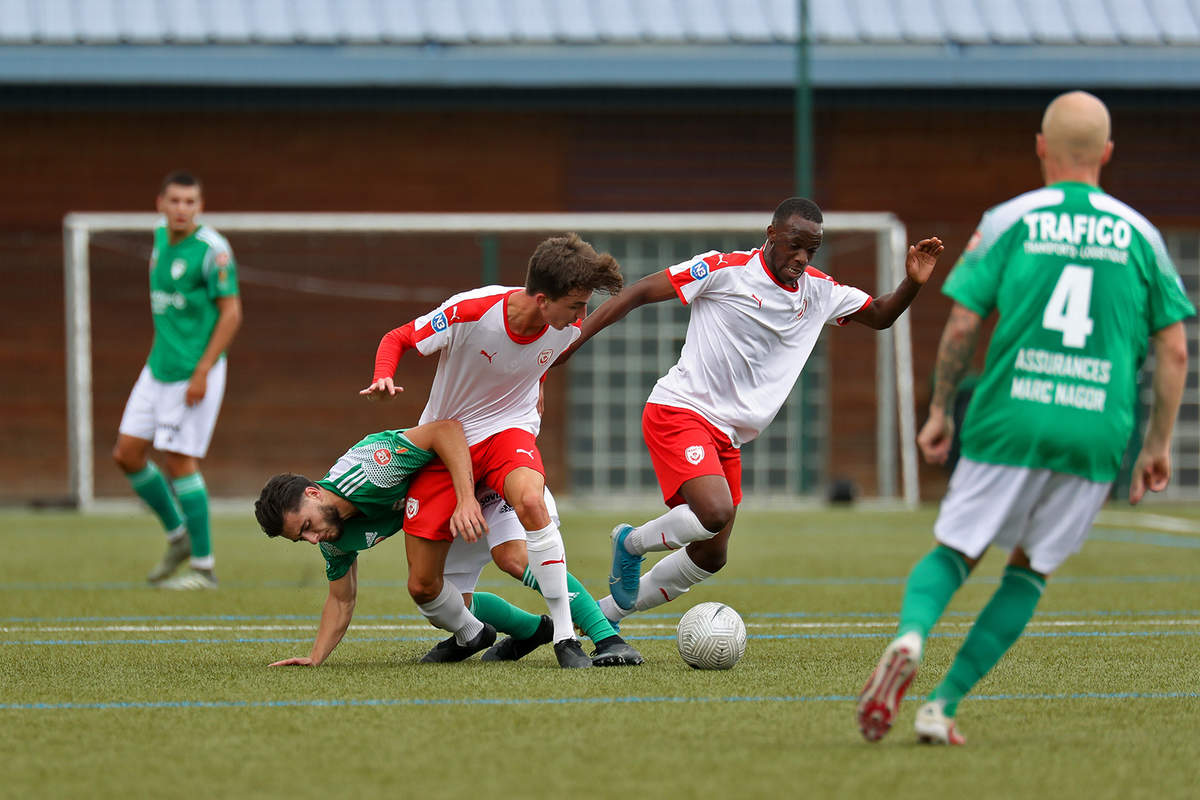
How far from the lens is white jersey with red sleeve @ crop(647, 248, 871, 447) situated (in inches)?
254

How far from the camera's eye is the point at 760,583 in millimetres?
8844

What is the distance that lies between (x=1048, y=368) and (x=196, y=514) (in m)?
5.61

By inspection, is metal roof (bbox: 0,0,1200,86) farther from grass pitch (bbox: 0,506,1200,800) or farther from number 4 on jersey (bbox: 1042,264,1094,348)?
number 4 on jersey (bbox: 1042,264,1094,348)

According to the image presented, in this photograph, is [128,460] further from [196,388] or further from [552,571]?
[552,571]

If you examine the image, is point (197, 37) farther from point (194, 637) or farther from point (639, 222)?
point (194, 637)

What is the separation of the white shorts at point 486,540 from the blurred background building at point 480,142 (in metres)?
9.63

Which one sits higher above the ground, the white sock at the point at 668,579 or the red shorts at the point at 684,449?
the red shorts at the point at 684,449

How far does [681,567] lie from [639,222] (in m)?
9.59

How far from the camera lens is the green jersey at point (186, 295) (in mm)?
8789

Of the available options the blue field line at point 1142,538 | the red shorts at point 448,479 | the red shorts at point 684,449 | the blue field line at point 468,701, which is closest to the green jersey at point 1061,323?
the blue field line at point 468,701

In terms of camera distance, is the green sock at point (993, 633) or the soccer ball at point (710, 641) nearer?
the green sock at point (993, 633)

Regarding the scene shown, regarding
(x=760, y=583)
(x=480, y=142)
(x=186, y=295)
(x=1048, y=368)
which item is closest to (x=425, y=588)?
(x=1048, y=368)

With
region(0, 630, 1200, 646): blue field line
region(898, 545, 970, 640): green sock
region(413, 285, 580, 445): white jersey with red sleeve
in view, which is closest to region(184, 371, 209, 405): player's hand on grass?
region(0, 630, 1200, 646): blue field line

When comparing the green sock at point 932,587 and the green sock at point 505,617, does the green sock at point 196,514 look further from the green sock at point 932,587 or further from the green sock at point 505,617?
the green sock at point 932,587
